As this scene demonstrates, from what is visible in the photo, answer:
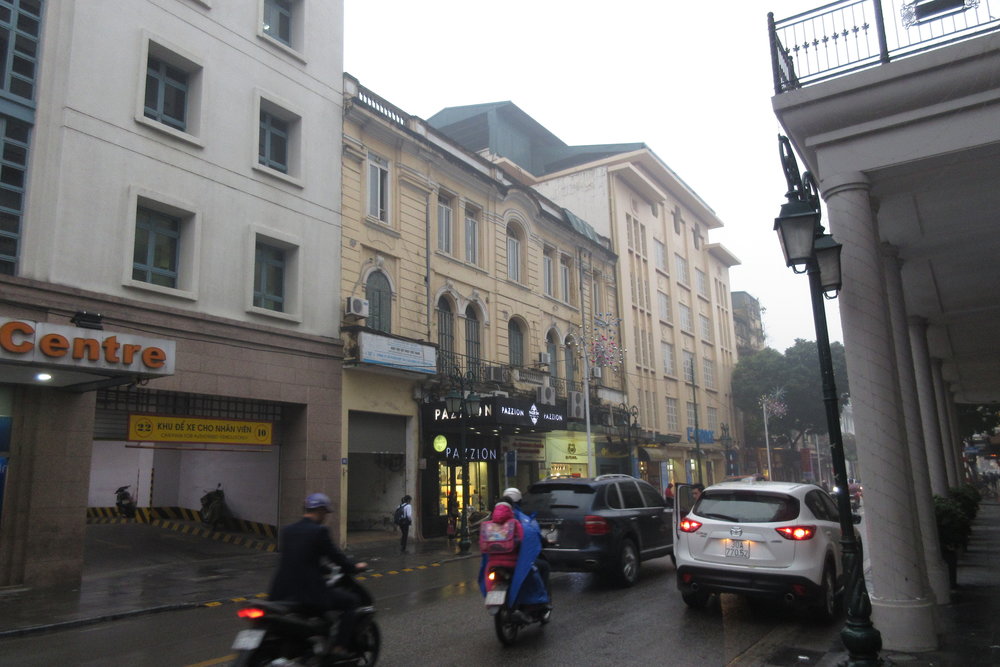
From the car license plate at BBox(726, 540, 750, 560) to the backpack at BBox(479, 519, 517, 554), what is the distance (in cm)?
280

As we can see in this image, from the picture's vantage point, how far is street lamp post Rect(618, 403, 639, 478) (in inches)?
1337

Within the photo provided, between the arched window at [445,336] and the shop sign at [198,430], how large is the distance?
6.96 m

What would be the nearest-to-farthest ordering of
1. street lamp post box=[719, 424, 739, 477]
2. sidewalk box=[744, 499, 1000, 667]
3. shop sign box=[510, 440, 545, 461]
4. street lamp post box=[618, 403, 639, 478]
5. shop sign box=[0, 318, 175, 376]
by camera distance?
sidewalk box=[744, 499, 1000, 667], shop sign box=[0, 318, 175, 376], shop sign box=[510, 440, 545, 461], street lamp post box=[618, 403, 639, 478], street lamp post box=[719, 424, 739, 477]

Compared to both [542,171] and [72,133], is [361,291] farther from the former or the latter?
[542,171]

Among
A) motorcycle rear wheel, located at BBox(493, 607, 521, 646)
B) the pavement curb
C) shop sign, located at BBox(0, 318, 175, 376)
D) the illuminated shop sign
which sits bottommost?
the pavement curb

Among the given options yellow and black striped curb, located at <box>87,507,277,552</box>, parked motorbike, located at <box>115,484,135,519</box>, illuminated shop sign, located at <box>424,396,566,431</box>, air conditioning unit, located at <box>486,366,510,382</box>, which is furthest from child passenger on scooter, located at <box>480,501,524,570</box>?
parked motorbike, located at <box>115,484,135,519</box>

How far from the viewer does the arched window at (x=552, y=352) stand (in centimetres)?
3066

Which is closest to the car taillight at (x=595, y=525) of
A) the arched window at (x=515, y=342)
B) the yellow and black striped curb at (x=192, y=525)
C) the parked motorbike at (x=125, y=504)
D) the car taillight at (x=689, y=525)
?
the car taillight at (x=689, y=525)

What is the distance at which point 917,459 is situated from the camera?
9.53 meters

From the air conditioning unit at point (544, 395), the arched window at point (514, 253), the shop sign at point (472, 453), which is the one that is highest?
the arched window at point (514, 253)

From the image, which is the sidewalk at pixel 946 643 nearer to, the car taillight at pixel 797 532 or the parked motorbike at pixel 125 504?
the car taillight at pixel 797 532

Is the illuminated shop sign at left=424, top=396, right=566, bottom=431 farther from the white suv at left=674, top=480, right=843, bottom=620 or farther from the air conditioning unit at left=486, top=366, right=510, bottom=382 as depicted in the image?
the white suv at left=674, top=480, right=843, bottom=620

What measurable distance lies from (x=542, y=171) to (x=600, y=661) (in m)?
44.6

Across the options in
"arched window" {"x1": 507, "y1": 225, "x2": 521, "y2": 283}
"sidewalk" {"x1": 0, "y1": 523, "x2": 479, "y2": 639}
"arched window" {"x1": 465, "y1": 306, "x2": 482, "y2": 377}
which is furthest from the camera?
"arched window" {"x1": 507, "y1": 225, "x2": 521, "y2": 283}
